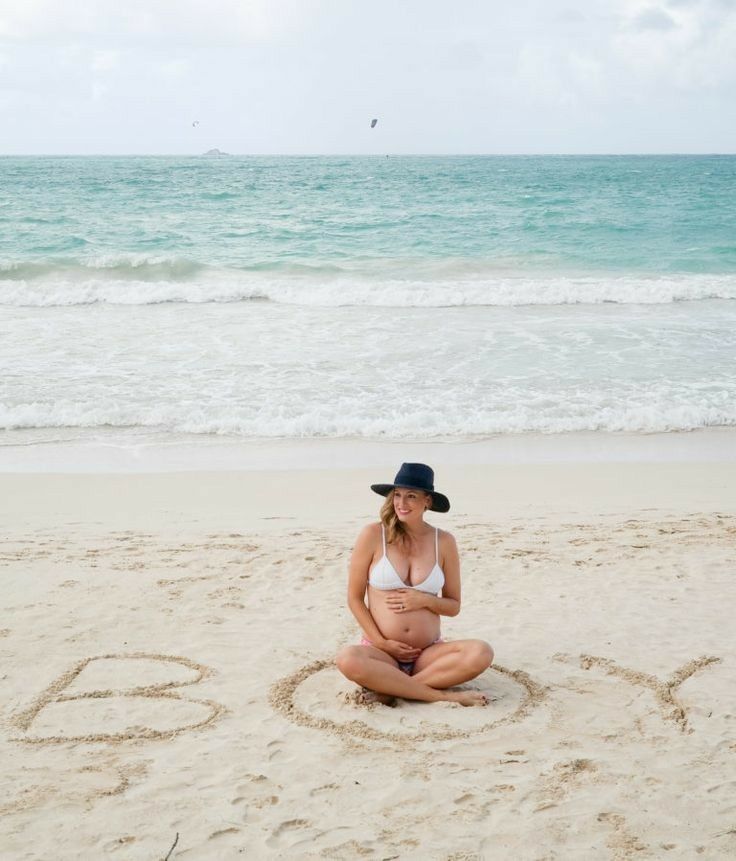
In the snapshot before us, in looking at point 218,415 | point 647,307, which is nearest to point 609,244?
point 647,307

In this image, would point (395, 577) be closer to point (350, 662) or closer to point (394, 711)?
point (350, 662)

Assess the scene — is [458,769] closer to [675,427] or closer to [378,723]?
[378,723]

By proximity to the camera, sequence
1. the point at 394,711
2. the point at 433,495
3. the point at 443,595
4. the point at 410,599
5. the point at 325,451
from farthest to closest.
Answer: the point at 325,451, the point at 443,595, the point at 410,599, the point at 433,495, the point at 394,711

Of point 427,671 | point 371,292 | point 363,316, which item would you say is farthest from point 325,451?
point 371,292

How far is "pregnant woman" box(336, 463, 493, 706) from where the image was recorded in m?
4.46

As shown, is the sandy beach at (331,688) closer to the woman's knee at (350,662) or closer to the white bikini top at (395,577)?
the woman's knee at (350,662)

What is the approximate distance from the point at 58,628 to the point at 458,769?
9.00ft

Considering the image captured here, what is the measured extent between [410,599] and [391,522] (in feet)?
1.37

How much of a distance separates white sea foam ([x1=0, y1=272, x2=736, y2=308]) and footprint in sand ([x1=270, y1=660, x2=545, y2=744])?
14.7 meters

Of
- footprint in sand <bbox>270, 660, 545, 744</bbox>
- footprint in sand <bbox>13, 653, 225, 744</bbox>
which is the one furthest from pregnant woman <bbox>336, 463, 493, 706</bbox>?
footprint in sand <bbox>13, 653, 225, 744</bbox>

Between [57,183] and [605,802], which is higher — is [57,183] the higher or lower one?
→ the higher one

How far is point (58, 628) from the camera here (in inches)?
209

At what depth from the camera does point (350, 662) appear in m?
4.39

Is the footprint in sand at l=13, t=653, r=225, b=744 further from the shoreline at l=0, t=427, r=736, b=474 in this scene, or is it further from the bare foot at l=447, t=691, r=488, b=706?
the shoreline at l=0, t=427, r=736, b=474
